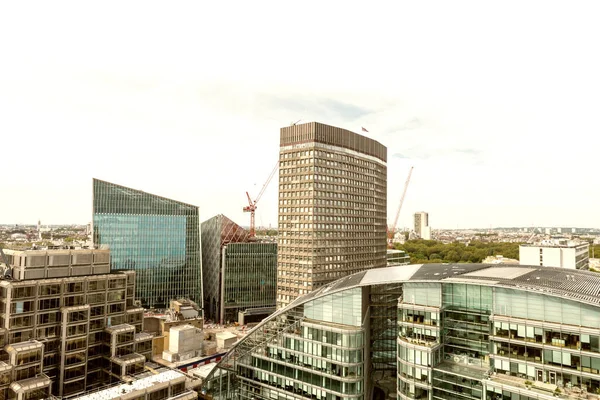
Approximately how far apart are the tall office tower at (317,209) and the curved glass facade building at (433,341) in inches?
2494

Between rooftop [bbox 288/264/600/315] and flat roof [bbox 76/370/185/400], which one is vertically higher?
rooftop [bbox 288/264/600/315]

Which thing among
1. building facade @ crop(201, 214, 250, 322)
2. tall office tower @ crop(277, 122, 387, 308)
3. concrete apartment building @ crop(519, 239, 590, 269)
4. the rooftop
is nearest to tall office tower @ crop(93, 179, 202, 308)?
building facade @ crop(201, 214, 250, 322)

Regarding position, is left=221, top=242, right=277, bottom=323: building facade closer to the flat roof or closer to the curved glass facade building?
the curved glass facade building

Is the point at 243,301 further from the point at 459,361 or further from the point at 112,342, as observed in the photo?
the point at 459,361

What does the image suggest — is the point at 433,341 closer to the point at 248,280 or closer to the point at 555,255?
the point at 248,280

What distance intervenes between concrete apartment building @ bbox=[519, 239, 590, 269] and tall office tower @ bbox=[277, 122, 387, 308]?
296ft

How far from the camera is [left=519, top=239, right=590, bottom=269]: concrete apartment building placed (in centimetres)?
17176

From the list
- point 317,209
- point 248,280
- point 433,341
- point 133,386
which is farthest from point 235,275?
point 433,341

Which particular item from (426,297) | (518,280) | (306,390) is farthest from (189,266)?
(518,280)

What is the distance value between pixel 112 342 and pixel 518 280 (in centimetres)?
7396

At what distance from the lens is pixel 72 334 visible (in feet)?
232

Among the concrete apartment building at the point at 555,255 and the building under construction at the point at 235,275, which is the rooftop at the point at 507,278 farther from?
the concrete apartment building at the point at 555,255

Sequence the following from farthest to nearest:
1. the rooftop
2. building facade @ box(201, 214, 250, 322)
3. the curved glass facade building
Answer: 1. building facade @ box(201, 214, 250, 322)
2. the rooftop
3. the curved glass facade building

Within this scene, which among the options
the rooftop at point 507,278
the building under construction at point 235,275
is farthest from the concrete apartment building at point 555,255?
the building under construction at point 235,275
